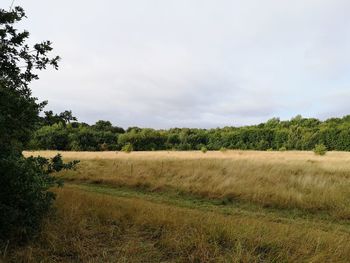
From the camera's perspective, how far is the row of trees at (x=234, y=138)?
198 ft

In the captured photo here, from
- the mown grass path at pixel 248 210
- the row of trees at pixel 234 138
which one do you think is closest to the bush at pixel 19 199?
the mown grass path at pixel 248 210

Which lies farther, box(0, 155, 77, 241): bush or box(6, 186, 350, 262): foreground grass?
box(6, 186, 350, 262): foreground grass

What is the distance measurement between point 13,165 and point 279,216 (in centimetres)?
926

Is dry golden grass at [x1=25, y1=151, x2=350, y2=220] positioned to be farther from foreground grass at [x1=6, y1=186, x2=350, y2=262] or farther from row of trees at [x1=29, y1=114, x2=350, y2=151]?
row of trees at [x1=29, y1=114, x2=350, y2=151]

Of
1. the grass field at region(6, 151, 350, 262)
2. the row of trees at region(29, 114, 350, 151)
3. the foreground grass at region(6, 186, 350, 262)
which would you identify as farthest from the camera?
the row of trees at region(29, 114, 350, 151)

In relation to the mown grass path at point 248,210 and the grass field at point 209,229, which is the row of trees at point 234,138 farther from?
the grass field at point 209,229

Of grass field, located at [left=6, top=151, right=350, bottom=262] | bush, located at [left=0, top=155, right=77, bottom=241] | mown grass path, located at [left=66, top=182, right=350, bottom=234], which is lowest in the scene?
mown grass path, located at [left=66, top=182, right=350, bottom=234]

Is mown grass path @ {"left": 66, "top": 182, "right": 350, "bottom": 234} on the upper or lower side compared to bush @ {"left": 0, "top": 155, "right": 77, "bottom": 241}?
lower

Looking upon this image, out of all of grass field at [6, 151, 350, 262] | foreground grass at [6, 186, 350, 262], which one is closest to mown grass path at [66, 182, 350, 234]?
grass field at [6, 151, 350, 262]

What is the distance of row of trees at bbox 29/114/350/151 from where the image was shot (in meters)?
60.4

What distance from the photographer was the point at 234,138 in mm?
69625

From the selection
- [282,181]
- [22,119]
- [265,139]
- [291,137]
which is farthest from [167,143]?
[22,119]

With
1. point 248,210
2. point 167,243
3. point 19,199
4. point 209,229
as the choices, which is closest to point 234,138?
point 248,210

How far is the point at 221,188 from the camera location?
51.5 feet
